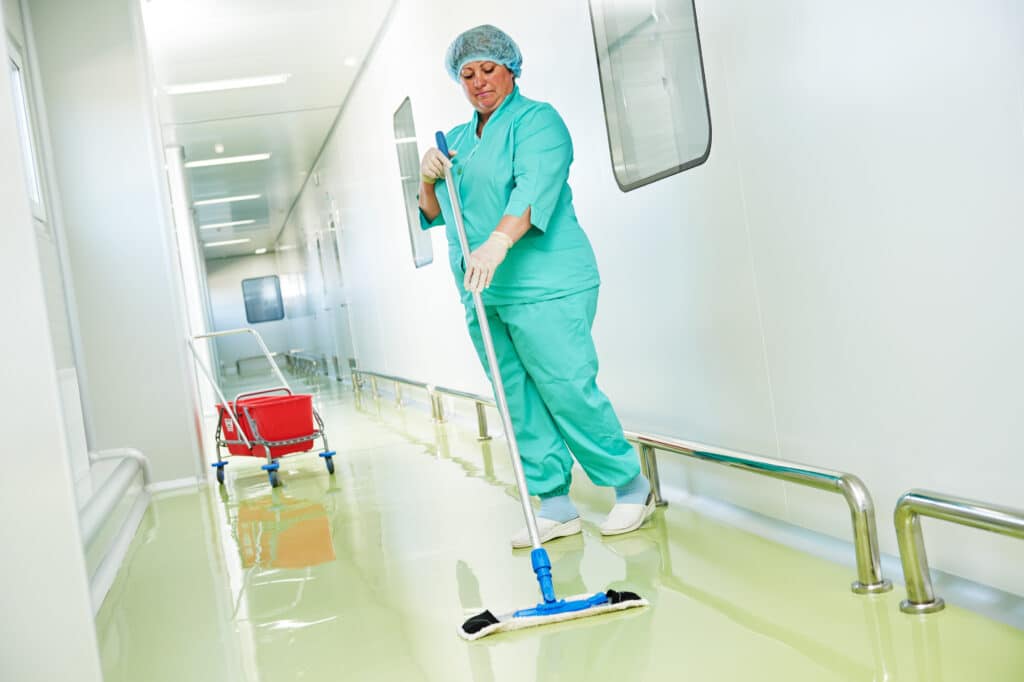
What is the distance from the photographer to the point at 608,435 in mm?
3064

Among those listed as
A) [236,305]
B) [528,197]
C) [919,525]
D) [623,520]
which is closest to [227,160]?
[528,197]

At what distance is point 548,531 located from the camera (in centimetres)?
313

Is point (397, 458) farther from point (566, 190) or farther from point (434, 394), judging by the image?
point (566, 190)

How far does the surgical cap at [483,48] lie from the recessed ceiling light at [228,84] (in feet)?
21.1

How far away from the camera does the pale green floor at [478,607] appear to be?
1947mm

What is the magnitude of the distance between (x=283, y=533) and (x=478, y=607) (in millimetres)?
1599

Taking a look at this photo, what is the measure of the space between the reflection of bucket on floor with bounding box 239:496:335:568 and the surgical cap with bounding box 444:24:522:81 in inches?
66.4

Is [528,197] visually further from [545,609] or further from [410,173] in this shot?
[410,173]

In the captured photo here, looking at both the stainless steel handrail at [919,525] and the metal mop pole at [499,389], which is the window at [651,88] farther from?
the stainless steel handrail at [919,525]

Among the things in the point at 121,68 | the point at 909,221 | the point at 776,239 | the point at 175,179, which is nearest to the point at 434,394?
the point at 121,68

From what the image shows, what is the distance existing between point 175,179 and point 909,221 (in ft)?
34.9

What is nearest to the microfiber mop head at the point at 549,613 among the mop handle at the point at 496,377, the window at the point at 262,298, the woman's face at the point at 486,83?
the mop handle at the point at 496,377

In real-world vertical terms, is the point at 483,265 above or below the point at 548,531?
above

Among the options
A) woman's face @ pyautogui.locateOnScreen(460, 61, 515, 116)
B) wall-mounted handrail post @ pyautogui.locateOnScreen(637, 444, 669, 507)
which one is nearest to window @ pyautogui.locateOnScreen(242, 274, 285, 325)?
wall-mounted handrail post @ pyautogui.locateOnScreen(637, 444, 669, 507)
